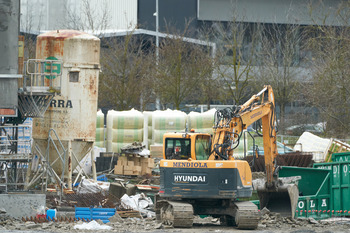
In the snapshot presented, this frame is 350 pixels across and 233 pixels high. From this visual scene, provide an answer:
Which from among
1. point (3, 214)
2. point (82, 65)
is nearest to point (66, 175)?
point (82, 65)

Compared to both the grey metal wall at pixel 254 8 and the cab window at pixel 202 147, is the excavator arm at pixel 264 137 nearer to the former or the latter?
the cab window at pixel 202 147

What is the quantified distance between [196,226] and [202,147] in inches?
87.2

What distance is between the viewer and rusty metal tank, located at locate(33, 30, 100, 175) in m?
24.6

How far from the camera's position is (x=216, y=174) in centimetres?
1705

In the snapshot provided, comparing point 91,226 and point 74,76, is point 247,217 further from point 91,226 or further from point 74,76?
point 74,76

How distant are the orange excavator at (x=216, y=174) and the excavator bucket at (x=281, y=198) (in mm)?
34

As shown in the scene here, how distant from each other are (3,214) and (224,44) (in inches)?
1255

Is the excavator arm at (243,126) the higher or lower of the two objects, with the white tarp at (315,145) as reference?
higher

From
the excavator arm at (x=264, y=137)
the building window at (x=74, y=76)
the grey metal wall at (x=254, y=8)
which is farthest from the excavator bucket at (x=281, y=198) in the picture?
the grey metal wall at (x=254, y=8)

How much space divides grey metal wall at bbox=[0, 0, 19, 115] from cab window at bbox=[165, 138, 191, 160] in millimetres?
6044

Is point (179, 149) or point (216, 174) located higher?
point (179, 149)

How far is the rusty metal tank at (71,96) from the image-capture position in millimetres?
24578

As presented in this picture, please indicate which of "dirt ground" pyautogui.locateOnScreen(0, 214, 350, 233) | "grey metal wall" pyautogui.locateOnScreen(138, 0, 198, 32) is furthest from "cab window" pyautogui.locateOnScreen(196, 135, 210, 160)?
"grey metal wall" pyautogui.locateOnScreen(138, 0, 198, 32)

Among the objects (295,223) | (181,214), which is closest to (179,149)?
(181,214)
